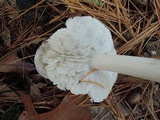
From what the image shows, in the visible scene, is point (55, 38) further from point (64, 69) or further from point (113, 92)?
point (113, 92)

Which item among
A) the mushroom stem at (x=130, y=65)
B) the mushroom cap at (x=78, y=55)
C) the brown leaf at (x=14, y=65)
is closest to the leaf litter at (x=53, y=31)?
the brown leaf at (x=14, y=65)

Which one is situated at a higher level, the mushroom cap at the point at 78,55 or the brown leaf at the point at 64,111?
the mushroom cap at the point at 78,55

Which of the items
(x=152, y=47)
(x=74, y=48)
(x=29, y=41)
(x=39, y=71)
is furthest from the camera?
(x=152, y=47)

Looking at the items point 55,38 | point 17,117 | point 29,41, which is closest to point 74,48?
point 55,38

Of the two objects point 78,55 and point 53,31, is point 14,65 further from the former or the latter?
point 78,55

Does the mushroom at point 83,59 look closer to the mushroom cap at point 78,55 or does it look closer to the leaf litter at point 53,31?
the mushroom cap at point 78,55

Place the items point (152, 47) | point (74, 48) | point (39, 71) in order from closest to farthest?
point (74, 48) < point (39, 71) < point (152, 47)

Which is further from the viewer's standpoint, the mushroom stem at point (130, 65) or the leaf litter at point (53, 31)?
the leaf litter at point (53, 31)
